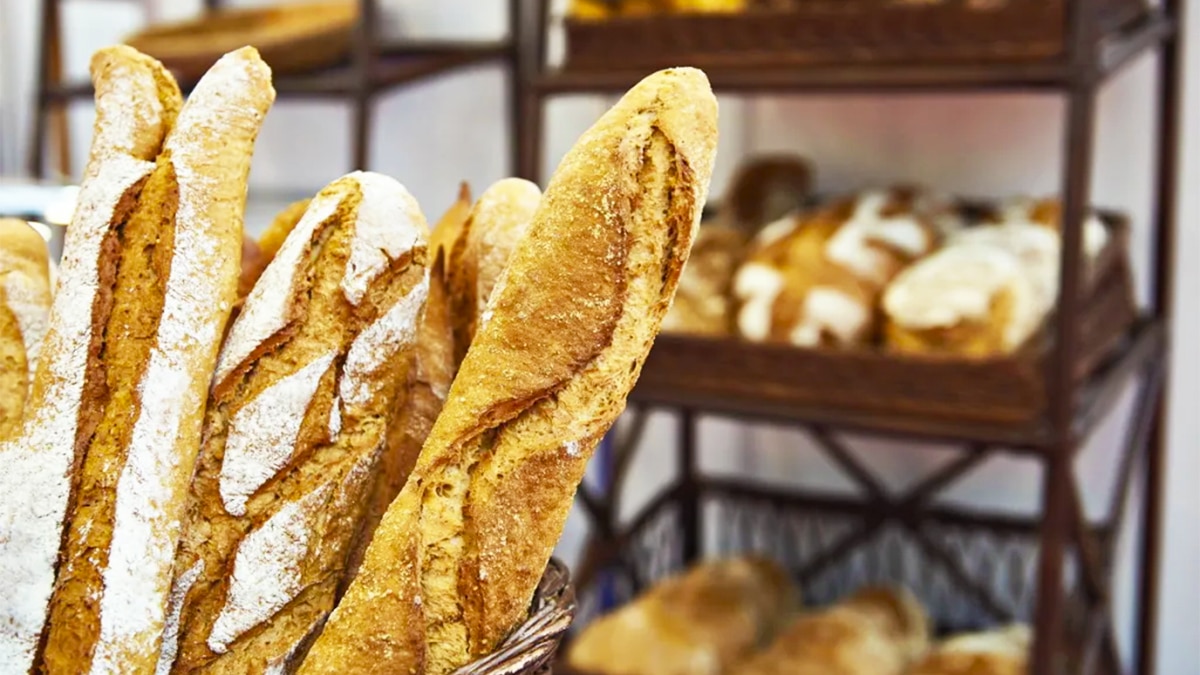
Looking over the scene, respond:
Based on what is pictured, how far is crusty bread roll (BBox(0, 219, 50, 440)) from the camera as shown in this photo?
2.32 feet

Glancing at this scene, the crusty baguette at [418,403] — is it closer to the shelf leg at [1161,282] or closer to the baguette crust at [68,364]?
the baguette crust at [68,364]

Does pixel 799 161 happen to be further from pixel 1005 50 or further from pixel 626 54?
pixel 1005 50

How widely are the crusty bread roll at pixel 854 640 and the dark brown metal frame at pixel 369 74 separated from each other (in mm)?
859

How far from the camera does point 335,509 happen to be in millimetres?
666

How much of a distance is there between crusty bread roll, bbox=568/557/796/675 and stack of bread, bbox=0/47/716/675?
1127 millimetres

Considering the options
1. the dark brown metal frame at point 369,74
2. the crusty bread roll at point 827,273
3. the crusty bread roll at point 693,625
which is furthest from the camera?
A: the dark brown metal frame at point 369,74

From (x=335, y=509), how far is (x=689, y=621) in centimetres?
121

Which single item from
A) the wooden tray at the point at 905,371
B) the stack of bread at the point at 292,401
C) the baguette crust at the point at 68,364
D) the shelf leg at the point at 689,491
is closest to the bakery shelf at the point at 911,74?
the wooden tray at the point at 905,371

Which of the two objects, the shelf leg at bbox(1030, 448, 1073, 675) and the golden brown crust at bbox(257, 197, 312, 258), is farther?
the shelf leg at bbox(1030, 448, 1073, 675)

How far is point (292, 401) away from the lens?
0.66 meters

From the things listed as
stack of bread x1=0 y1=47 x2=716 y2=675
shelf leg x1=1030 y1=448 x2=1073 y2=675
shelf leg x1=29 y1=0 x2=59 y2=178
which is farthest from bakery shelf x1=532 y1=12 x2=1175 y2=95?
shelf leg x1=29 y1=0 x2=59 y2=178

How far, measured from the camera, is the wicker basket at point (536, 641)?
0.59 m

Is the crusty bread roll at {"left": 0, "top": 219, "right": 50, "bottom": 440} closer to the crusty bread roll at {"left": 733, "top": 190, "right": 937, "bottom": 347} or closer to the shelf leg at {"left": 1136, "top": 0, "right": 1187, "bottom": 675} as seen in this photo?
the crusty bread roll at {"left": 733, "top": 190, "right": 937, "bottom": 347}

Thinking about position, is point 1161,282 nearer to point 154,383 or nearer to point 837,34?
point 837,34
